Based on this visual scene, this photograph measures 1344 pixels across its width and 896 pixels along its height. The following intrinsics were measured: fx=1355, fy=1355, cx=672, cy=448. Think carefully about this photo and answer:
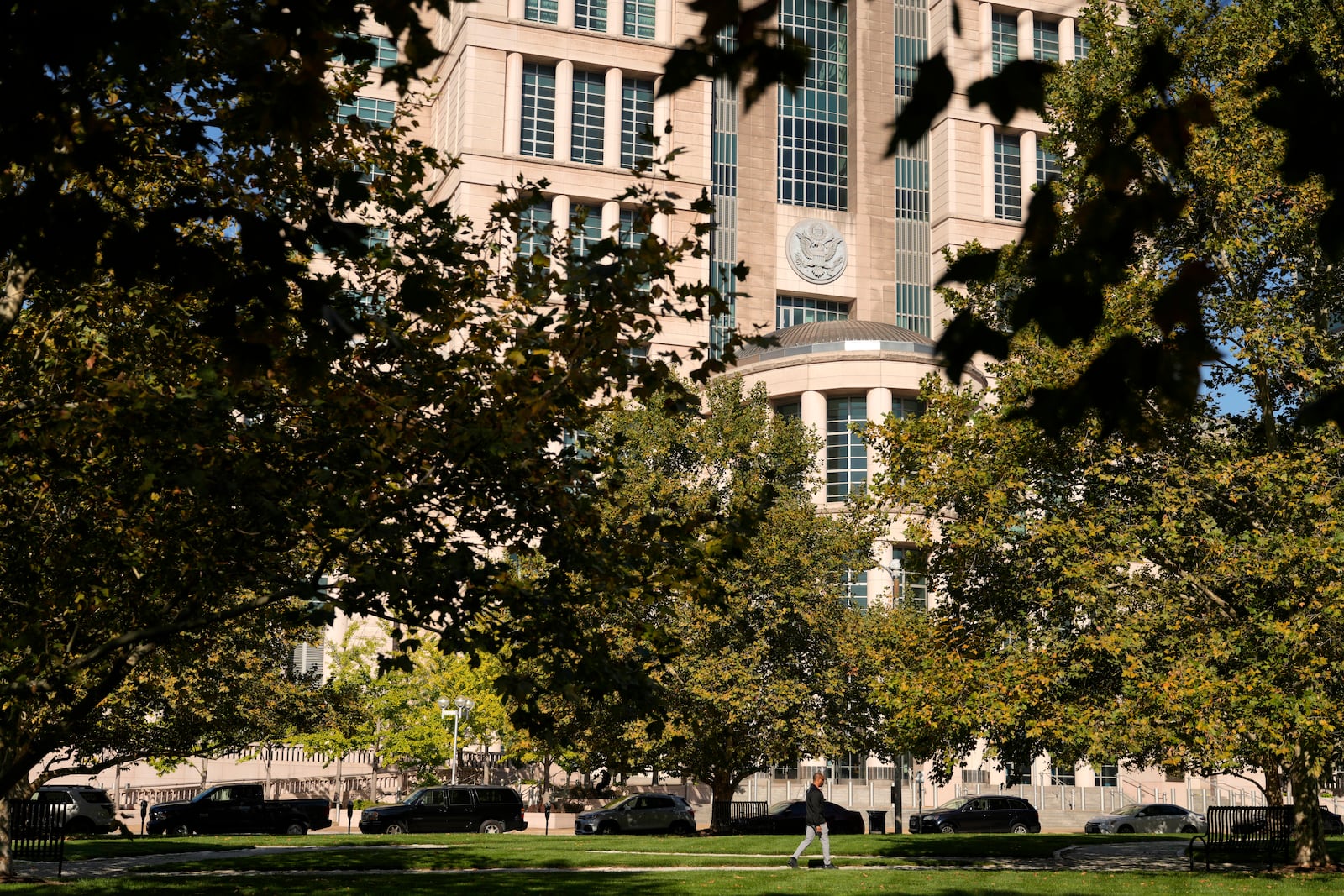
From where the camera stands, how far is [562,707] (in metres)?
36.0

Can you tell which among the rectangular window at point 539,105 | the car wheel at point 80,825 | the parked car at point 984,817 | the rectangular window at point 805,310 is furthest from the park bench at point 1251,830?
the rectangular window at point 539,105

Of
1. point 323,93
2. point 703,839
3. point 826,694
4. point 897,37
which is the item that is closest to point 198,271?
point 323,93

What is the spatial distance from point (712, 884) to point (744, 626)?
17.0 meters

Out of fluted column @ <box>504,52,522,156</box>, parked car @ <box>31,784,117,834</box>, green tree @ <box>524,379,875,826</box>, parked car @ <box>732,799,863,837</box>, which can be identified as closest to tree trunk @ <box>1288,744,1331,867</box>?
green tree @ <box>524,379,875,826</box>

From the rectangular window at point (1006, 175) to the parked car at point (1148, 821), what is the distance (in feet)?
134

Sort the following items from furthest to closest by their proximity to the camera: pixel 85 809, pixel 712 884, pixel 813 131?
pixel 813 131
pixel 85 809
pixel 712 884

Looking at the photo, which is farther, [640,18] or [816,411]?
[640,18]

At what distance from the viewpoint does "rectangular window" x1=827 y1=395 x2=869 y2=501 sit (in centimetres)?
6244

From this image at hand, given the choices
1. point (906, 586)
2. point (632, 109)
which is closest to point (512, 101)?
point (632, 109)

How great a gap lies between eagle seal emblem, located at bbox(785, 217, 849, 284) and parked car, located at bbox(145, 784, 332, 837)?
4853 centimetres

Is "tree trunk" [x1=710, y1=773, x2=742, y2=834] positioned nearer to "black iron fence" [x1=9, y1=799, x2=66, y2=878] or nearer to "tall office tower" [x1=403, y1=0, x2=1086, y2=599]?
"black iron fence" [x1=9, y1=799, x2=66, y2=878]

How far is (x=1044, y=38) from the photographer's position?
8206 centimetres

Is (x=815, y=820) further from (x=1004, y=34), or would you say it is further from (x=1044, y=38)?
(x=1044, y=38)

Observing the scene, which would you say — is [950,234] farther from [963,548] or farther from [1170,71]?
[1170,71]
